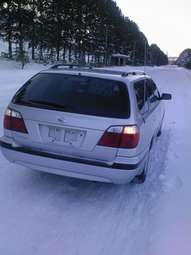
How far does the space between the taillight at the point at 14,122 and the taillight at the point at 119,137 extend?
1027mm

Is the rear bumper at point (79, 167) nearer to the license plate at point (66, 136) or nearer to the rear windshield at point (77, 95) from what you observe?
the license plate at point (66, 136)

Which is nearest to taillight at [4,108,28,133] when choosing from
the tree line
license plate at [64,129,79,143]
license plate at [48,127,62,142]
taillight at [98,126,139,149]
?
license plate at [48,127,62,142]

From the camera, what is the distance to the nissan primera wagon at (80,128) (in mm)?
3879

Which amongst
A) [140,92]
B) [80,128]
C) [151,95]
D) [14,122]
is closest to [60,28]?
[151,95]

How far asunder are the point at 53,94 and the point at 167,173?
2.33 metres

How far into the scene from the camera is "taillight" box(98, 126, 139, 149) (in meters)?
3.85

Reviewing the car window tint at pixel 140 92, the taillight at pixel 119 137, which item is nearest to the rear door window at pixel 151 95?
the car window tint at pixel 140 92

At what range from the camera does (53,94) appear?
4.24 metres

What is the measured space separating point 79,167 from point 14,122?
1033 millimetres

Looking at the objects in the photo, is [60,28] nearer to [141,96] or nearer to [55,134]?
[141,96]

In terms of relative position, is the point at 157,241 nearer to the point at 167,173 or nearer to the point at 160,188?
the point at 160,188

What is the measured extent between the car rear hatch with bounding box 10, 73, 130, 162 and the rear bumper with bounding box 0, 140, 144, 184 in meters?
0.07

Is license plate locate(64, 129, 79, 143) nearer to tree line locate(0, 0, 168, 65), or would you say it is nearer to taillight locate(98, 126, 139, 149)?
taillight locate(98, 126, 139, 149)

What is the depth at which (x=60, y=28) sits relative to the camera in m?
48.3
